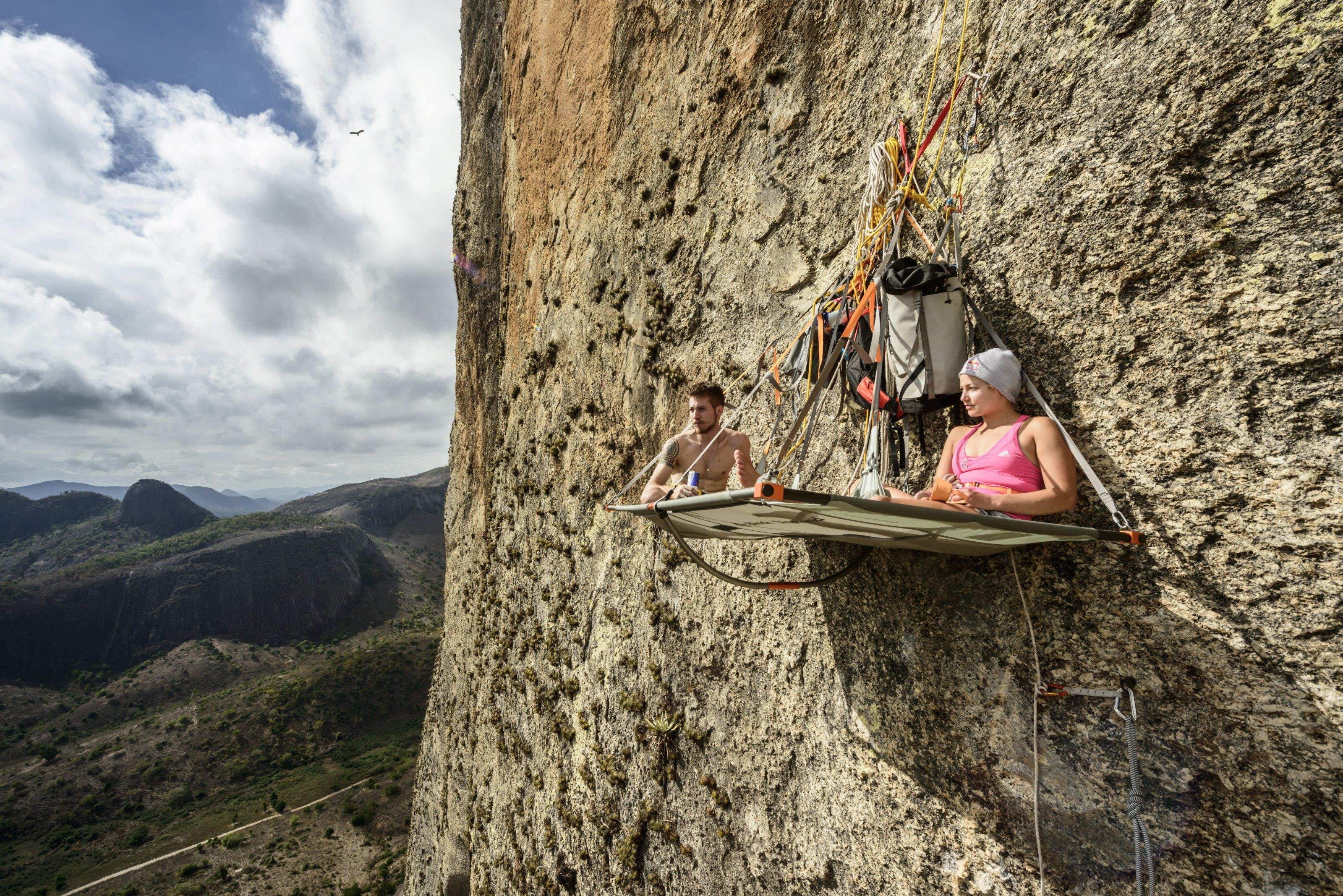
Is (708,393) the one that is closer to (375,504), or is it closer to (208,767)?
(208,767)

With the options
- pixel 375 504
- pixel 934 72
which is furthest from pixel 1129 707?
pixel 375 504

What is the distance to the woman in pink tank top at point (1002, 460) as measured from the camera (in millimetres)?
2498

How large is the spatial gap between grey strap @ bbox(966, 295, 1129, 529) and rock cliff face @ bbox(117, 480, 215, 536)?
714ft

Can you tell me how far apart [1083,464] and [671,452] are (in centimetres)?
290

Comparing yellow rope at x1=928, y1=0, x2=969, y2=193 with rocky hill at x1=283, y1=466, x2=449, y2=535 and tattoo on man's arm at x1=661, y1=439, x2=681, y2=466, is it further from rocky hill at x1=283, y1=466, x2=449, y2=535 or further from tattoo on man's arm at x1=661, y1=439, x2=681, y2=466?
rocky hill at x1=283, y1=466, x2=449, y2=535

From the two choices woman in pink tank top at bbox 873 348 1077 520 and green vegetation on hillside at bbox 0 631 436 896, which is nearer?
woman in pink tank top at bbox 873 348 1077 520

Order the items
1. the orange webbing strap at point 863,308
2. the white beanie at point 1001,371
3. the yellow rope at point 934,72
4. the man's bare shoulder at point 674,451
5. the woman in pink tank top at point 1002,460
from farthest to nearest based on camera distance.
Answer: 1. the man's bare shoulder at point 674,451
2. the yellow rope at point 934,72
3. the orange webbing strap at point 863,308
4. the white beanie at point 1001,371
5. the woman in pink tank top at point 1002,460

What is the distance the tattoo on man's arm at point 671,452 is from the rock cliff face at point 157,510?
21482cm

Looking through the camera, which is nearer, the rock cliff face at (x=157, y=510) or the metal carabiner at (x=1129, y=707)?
the metal carabiner at (x=1129, y=707)

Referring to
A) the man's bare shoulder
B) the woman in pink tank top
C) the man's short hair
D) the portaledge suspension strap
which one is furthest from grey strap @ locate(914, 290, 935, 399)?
the man's bare shoulder

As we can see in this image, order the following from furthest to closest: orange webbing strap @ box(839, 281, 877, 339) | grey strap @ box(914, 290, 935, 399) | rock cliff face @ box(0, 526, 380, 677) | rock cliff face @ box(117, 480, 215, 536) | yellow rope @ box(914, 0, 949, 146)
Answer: rock cliff face @ box(117, 480, 215, 536) → rock cliff face @ box(0, 526, 380, 677) → yellow rope @ box(914, 0, 949, 146) → orange webbing strap @ box(839, 281, 877, 339) → grey strap @ box(914, 290, 935, 399)

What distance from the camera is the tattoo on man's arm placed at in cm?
458

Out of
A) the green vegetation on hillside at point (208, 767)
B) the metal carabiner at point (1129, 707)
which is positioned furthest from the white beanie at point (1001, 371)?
the green vegetation on hillside at point (208, 767)

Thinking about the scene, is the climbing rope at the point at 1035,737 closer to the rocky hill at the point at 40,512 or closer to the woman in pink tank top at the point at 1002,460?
the woman in pink tank top at the point at 1002,460
